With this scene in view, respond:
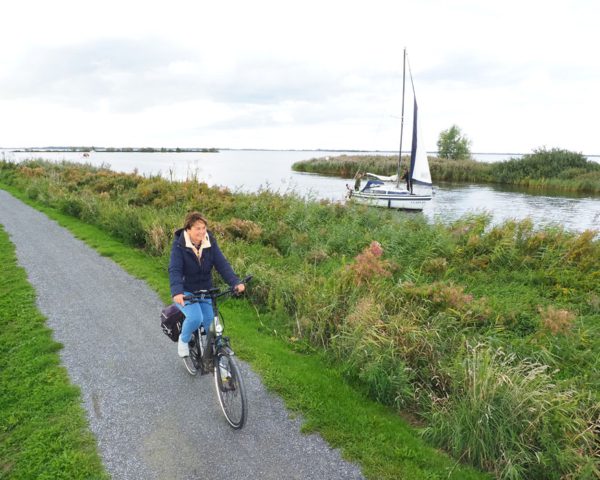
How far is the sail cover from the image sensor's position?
29.3m

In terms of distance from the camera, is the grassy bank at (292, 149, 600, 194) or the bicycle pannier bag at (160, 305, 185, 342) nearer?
the bicycle pannier bag at (160, 305, 185, 342)

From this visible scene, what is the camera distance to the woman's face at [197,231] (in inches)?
195

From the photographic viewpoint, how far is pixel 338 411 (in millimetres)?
5070

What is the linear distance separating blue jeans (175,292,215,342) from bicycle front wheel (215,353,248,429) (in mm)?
579

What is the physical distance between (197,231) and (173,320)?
1.43m

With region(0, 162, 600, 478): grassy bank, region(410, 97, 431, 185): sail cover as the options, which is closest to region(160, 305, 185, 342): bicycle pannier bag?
A: region(0, 162, 600, 478): grassy bank

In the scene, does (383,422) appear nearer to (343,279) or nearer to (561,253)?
(343,279)

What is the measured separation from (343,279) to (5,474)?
585 cm

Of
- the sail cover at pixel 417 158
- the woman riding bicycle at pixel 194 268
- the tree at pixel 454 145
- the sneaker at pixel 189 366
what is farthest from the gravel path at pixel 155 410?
the tree at pixel 454 145

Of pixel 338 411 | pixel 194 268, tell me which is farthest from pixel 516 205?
pixel 194 268

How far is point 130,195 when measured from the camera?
61.6 ft

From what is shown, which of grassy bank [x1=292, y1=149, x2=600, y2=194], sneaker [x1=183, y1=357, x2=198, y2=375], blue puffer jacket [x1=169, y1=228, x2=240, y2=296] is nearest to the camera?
blue puffer jacket [x1=169, y1=228, x2=240, y2=296]

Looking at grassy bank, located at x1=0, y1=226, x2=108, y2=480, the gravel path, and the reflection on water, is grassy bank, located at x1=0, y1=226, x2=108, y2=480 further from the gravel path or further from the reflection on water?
the reflection on water

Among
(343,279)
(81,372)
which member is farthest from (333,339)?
(81,372)
